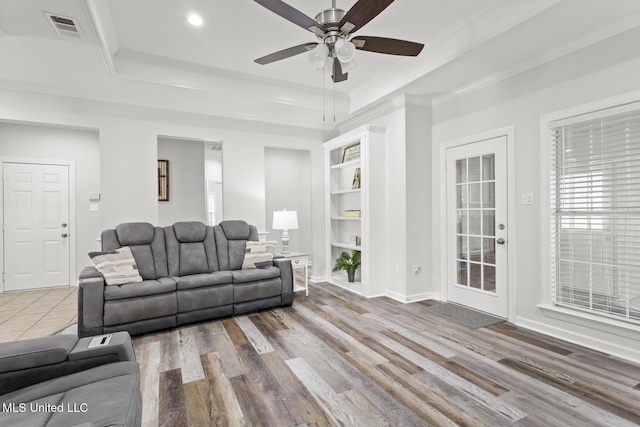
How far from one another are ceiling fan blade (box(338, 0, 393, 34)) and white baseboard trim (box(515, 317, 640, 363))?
305cm

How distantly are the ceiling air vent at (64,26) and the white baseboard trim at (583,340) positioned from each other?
4.78 m

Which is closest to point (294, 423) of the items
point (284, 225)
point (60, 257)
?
point (284, 225)

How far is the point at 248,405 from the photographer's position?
2035 millimetres

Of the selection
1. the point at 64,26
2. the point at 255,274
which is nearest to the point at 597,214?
the point at 255,274

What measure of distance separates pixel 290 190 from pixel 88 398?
5.66 m

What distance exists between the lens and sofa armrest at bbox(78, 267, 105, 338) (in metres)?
3.02

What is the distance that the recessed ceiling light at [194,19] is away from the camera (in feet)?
9.68

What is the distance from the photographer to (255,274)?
12.7ft

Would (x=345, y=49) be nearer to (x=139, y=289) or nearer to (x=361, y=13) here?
(x=361, y=13)

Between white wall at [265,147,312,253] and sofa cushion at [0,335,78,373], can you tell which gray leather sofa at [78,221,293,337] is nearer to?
sofa cushion at [0,335,78,373]

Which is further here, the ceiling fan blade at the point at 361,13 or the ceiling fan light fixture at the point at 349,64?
the ceiling fan light fixture at the point at 349,64

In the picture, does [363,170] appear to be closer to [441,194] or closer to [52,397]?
[441,194]

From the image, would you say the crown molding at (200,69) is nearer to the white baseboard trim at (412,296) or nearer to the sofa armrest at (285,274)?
the sofa armrest at (285,274)

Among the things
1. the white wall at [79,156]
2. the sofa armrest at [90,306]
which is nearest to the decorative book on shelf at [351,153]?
the sofa armrest at [90,306]
